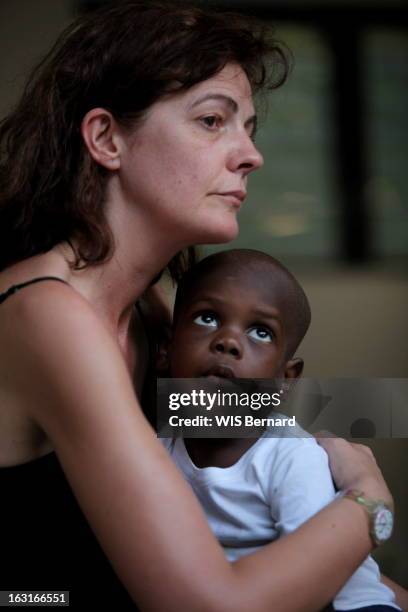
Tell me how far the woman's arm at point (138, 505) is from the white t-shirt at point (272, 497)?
3.3 inches

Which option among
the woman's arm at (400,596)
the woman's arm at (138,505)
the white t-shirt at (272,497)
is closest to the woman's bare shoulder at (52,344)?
the woman's arm at (138,505)

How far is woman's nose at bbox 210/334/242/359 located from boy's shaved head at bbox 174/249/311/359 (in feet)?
0.40

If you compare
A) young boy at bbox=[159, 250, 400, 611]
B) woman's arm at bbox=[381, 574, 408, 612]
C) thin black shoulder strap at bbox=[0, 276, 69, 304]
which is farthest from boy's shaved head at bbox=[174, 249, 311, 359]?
woman's arm at bbox=[381, 574, 408, 612]

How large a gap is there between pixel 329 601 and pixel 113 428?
443 mm

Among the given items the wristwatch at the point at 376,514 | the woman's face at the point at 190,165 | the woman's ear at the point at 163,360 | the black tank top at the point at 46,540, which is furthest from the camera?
the woman's ear at the point at 163,360

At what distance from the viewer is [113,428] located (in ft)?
4.78

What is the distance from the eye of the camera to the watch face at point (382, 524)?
5.22 feet

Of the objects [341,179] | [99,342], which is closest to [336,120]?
[341,179]

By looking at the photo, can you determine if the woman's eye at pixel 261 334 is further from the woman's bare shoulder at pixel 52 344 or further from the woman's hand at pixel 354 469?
the woman's bare shoulder at pixel 52 344

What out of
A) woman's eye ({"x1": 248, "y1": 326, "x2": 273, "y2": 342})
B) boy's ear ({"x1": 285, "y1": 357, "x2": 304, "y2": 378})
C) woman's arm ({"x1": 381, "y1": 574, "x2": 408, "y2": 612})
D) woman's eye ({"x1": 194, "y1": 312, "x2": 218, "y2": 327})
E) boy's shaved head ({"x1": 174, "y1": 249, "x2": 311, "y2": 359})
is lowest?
woman's arm ({"x1": 381, "y1": 574, "x2": 408, "y2": 612})

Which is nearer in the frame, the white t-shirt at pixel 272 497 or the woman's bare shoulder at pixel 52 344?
the woman's bare shoulder at pixel 52 344

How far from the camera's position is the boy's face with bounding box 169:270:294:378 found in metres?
1.76

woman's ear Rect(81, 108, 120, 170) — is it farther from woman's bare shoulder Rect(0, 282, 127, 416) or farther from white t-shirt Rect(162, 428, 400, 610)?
white t-shirt Rect(162, 428, 400, 610)

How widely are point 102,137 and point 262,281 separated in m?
0.43
